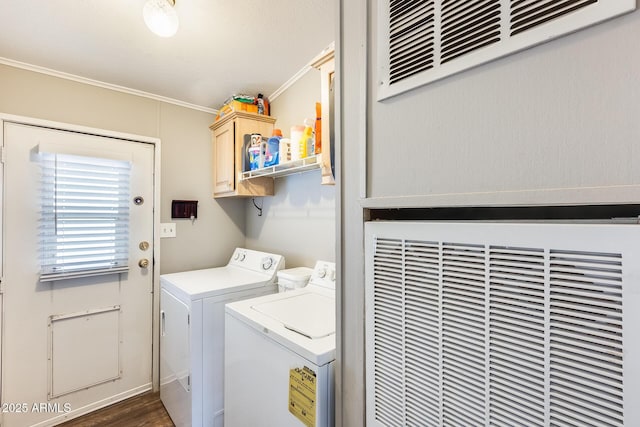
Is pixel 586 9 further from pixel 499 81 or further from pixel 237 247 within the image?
pixel 237 247

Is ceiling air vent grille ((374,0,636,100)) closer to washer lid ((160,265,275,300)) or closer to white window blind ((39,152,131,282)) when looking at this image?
washer lid ((160,265,275,300))

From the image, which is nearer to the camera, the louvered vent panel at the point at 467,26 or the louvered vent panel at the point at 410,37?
the louvered vent panel at the point at 467,26

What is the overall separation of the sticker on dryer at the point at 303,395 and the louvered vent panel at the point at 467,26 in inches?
40.1

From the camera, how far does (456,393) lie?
60cm

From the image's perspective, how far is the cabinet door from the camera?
239 centimetres

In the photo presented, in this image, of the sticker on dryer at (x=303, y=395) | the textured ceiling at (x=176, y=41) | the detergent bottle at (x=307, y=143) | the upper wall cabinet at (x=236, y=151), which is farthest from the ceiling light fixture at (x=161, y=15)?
the sticker on dryer at (x=303, y=395)

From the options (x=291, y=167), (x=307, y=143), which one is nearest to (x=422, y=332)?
(x=307, y=143)

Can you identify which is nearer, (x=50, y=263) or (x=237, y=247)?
(x=50, y=263)

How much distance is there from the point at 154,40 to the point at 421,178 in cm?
186

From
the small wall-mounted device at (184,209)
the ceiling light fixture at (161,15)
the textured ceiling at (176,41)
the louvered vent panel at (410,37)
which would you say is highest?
the textured ceiling at (176,41)

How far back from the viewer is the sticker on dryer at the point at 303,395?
0.97 m

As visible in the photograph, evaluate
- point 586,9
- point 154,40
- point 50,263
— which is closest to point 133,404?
point 50,263

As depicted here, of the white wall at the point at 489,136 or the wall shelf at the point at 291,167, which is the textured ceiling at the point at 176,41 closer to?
the wall shelf at the point at 291,167

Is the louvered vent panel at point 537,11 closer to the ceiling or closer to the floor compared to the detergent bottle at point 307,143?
closer to the floor
